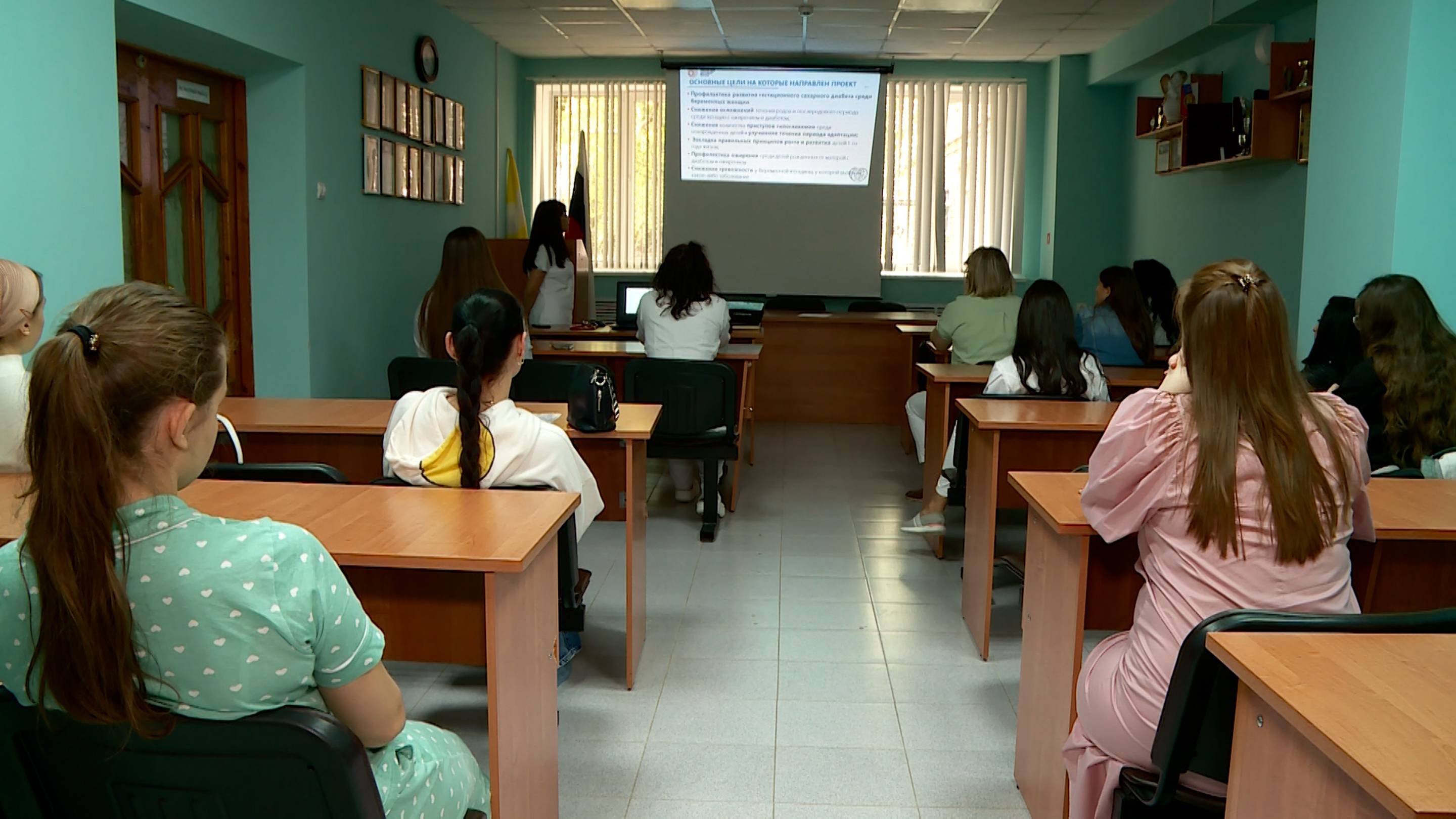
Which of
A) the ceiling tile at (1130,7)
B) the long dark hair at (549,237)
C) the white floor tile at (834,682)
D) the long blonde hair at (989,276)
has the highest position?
the ceiling tile at (1130,7)

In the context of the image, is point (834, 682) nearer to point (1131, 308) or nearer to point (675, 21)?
point (1131, 308)

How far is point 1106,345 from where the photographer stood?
5375 mm

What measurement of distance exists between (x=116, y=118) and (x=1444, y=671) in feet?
14.3

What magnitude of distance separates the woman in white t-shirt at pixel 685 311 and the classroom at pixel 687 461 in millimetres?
22

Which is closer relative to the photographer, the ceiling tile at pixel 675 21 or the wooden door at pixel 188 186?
the wooden door at pixel 188 186

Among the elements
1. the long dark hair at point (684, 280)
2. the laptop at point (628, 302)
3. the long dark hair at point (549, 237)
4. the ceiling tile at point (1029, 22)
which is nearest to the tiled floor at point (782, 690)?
the long dark hair at point (684, 280)

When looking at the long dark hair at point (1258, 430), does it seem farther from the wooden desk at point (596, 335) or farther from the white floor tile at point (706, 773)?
the wooden desk at point (596, 335)

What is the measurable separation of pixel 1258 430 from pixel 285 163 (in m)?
5.04

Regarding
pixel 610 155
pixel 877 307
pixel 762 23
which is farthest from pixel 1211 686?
pixel 610 155

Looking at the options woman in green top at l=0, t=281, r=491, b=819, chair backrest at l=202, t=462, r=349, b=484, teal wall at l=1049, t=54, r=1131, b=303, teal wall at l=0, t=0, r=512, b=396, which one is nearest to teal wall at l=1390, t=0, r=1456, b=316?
chair backrest at l=202, t=462, r=349, b=484

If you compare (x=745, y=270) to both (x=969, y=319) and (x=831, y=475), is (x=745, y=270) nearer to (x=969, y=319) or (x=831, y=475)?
(x=831, y=475)

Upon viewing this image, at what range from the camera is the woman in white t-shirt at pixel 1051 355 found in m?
4.06

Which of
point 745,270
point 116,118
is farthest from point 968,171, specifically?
point 116,118

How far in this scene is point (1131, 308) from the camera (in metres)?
5.30
